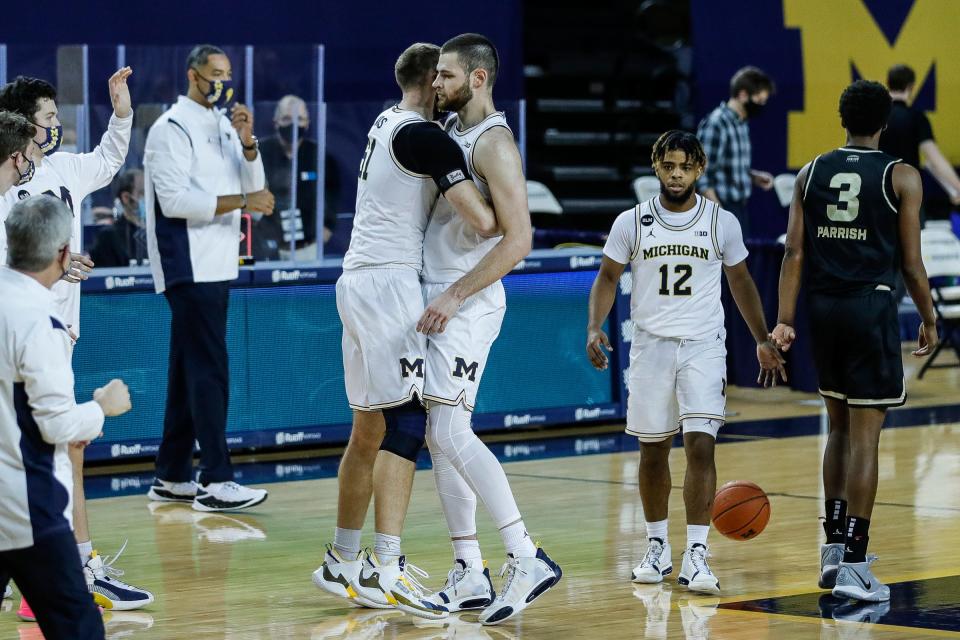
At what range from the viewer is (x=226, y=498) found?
8195 mm

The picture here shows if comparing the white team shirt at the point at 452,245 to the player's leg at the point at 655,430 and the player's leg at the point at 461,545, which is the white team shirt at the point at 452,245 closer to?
the player's leg at the point at 461,545

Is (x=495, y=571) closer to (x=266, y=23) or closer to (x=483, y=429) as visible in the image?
(x=483, y=429)

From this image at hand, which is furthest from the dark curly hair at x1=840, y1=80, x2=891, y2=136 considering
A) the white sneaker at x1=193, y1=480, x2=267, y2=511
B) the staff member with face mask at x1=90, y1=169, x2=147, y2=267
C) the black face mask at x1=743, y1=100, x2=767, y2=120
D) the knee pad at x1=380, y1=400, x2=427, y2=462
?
the black face mask at x1=743, y1=100, x2=767, y2=120

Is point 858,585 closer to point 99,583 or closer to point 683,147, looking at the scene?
point 683,147

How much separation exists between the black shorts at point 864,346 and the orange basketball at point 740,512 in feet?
2.14

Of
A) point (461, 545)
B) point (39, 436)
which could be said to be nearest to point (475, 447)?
point (461, 545)

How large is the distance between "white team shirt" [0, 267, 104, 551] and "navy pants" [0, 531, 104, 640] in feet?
0.11

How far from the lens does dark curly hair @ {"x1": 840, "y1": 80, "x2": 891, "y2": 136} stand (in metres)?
6.19

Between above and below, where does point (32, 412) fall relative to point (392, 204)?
below

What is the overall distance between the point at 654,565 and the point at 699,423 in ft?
1.90

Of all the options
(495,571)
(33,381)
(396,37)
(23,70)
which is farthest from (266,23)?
(33,381)

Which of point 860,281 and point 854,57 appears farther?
point 854,57

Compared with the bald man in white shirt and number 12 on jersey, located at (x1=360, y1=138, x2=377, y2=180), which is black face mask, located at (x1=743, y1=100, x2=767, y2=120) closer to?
number 12 on jersey, located at (x1=360, y1=138, x2=377, y2=180)

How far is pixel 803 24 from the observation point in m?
16.4
